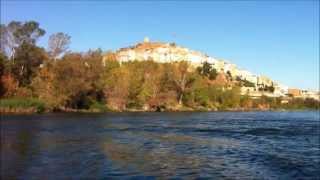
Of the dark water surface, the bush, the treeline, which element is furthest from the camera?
the treeline

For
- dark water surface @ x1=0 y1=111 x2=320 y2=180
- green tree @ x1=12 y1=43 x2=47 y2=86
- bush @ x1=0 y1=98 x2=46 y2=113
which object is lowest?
dark water surface @ x1=0 y1=111 x2=320 y2=180

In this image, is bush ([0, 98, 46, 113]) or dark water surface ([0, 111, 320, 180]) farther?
bush ([0, 98, 46, 113])

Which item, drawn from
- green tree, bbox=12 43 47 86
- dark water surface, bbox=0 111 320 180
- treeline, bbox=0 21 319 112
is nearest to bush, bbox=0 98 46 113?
treeline, bbox=0 21 319 112

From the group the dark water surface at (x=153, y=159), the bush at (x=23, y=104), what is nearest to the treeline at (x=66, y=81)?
the bush at (x=23, y=104)

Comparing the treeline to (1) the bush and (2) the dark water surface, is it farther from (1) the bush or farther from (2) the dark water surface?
(2) the dark water surface

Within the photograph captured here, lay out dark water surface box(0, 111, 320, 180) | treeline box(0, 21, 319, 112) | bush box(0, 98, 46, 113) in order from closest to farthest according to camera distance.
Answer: dark water surface box(0, 111, 320, 180)
bush box(0, 98, 46, 113)
treeline box(0, 21, 319, 112)

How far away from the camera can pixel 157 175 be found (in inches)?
896

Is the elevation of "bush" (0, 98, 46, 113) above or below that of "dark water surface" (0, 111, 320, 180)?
above

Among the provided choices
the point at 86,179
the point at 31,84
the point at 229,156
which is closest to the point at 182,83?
the point at 31,84

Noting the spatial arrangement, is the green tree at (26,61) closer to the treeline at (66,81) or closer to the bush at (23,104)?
the treeline at (66,81)

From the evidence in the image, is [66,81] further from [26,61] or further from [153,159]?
[153,159]

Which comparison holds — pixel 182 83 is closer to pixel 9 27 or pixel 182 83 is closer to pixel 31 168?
pixel 9 27

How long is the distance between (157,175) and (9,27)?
98.0m

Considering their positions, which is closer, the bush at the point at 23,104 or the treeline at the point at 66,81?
the bush at the point at 23,104
